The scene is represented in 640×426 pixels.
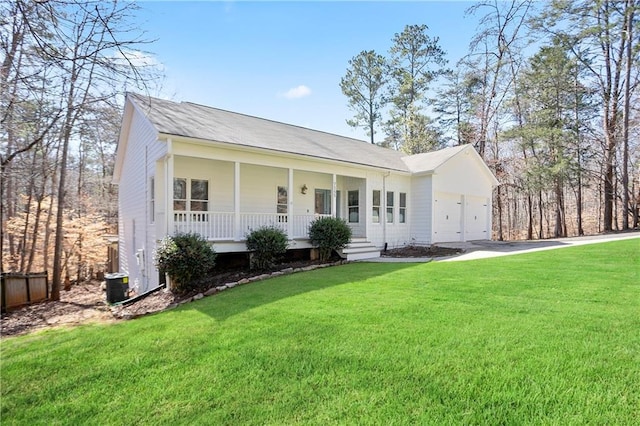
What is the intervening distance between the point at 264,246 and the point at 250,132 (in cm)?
426

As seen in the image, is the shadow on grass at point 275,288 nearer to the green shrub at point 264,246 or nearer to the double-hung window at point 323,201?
the green shrub at point 264,246

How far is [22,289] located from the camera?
1137 centimetres

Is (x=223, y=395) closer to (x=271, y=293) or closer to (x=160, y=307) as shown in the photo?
(x=271, y=293)

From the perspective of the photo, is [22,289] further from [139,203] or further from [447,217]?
[447,217]

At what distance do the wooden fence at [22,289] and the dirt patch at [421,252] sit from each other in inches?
494

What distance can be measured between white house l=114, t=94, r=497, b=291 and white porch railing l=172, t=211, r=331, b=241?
31 mm

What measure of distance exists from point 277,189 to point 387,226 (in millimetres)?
4895

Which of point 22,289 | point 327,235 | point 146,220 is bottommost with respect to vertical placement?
point 22,289

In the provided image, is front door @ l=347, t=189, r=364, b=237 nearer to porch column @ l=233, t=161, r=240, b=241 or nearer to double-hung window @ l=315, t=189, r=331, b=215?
double-hung window @ l=315, t=189, r=331, b=215

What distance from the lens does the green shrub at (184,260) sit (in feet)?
26.0

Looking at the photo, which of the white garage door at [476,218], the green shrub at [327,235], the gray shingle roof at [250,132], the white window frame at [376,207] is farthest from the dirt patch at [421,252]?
the white garage door at [476,218]

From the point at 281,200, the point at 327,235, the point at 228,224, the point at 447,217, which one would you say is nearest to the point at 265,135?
the point at 281,200

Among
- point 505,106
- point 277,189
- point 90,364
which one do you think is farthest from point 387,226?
point 505,106

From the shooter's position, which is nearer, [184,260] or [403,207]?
[184,260]
